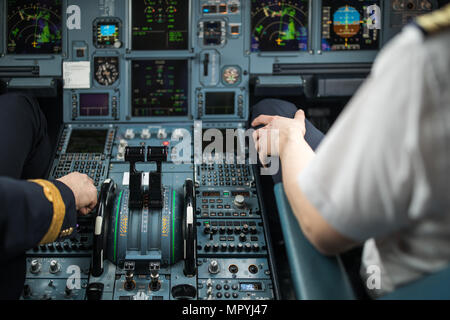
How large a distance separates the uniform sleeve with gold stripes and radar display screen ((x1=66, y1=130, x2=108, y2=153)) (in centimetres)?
114

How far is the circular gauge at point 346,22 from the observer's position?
2.75m

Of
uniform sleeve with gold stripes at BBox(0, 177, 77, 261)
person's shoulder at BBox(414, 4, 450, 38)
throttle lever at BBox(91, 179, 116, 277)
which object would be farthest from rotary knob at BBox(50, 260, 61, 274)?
person's shoulder at BBox(414, 4, 450, 38)

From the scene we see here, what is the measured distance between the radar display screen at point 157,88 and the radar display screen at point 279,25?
64cm

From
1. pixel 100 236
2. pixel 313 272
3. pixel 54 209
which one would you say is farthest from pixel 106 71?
pixel 313 272

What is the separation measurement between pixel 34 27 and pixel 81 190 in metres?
1.73

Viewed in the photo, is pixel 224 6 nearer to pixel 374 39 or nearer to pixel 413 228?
pixel 374 39

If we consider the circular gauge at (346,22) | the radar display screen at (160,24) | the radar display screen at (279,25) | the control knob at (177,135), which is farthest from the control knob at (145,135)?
the circular gauge at (346,22)

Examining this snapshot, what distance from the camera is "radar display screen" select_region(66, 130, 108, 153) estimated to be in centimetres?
243

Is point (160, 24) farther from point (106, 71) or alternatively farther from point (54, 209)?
point (54, 209)

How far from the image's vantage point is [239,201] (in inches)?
81.1

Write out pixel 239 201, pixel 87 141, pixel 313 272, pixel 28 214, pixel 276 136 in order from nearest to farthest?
pixel 313 272
pixel 28 214
pixel 276 136
pixel 239 201
pixel 87 141

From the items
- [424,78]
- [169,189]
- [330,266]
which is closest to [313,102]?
[169,189]

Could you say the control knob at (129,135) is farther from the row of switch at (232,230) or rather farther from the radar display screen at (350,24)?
the radar display screen at (350,24)
